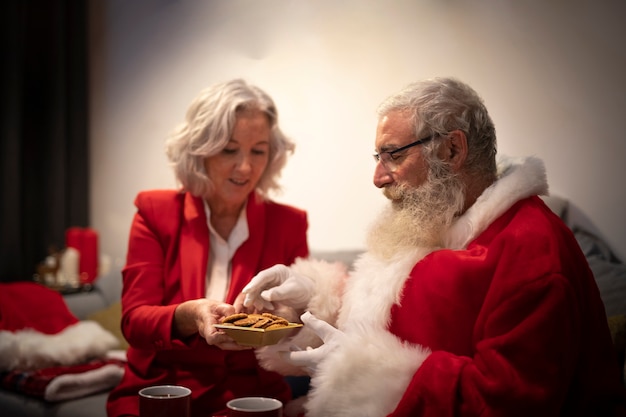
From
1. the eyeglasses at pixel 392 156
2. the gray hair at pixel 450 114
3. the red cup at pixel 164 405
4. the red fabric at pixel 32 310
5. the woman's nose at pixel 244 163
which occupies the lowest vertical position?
the red fabric at pixel 32 310

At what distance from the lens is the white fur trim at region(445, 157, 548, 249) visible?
4.43 ft

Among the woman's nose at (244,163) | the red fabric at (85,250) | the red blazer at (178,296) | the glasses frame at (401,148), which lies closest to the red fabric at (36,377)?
the red blazer at (178,296)

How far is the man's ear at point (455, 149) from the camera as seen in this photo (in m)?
1.40

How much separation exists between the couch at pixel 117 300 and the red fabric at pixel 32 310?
0.64ft

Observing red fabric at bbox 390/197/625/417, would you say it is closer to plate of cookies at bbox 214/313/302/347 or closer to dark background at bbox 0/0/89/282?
plate of cookies at bbox 214/313/302/347

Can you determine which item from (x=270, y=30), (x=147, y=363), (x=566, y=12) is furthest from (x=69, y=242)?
(x=566, y=12)

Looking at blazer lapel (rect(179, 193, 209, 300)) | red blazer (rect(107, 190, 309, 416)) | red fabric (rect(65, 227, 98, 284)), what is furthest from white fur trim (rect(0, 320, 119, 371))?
red fabric (rect(65, 227, 98, 284))

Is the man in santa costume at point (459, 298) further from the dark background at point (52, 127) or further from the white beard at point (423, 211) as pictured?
the dark background at point (52, 127)

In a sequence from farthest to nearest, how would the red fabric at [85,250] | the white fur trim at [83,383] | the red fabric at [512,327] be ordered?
A: the red fabric at [85,250] → the white fur trim at [83,383] → the red fabric at [512,327]

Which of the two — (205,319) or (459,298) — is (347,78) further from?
(459,298)

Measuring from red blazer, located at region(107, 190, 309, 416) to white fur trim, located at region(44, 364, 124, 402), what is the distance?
0.51 metres

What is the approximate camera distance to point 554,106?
2172 mm

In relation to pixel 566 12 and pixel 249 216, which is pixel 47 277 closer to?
pixel 249 216

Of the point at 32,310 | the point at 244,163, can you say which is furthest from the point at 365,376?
the point at 32,310
